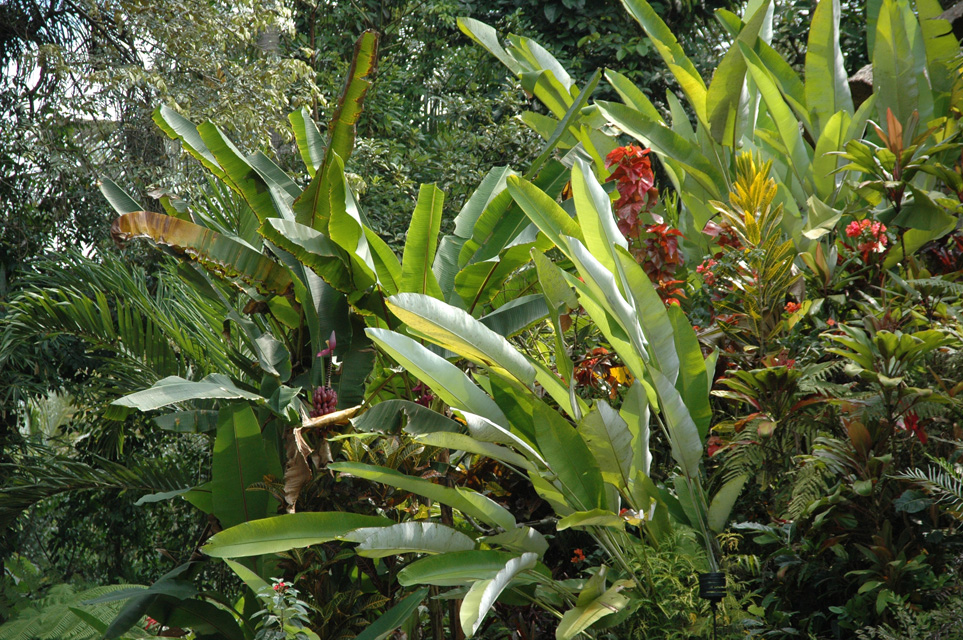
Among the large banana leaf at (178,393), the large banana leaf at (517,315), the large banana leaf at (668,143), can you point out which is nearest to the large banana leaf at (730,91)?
the large banana leaf at (668,143)

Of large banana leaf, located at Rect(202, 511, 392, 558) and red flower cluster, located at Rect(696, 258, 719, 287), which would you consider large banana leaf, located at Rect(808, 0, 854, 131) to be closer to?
red flower cluster, located at Rect(696, 258, 719, 287)

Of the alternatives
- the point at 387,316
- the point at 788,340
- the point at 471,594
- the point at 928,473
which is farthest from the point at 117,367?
the point at 928,473

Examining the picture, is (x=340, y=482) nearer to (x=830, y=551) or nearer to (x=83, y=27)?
(x=830, y=551)

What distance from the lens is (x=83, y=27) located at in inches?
253

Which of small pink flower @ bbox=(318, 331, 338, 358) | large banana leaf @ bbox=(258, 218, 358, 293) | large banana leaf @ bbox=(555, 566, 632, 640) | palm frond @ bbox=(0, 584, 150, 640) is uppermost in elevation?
large banana leaf @ bbox=(258, 218, 358, 293)

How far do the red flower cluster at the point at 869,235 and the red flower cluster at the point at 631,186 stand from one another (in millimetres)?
909

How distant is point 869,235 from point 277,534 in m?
2.64

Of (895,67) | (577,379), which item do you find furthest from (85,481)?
(895,67)

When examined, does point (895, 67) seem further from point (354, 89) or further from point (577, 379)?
point (354, 89)

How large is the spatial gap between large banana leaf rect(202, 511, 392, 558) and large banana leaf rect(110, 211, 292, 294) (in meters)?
1.10

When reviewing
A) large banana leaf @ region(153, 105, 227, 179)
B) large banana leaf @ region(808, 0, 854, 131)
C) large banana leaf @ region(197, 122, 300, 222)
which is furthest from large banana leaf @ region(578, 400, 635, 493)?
large banana leaf @ region(808, 0, 854, 131)

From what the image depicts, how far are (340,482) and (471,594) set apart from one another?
96cm

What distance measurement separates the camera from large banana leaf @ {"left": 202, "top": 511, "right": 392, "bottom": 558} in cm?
262

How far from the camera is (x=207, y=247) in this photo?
3.23 m
